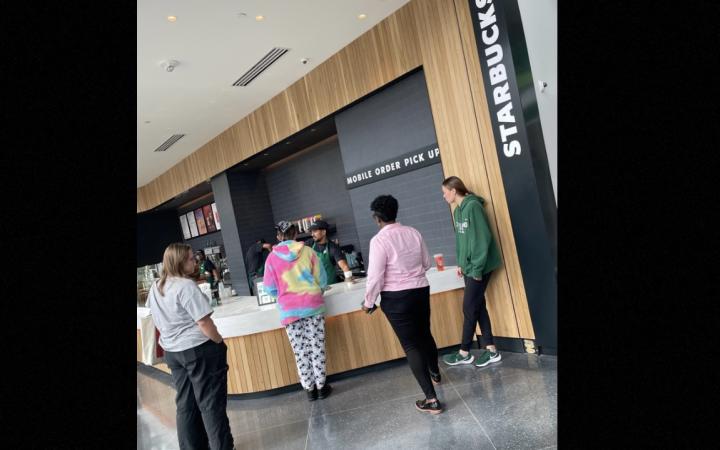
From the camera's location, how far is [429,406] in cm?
345

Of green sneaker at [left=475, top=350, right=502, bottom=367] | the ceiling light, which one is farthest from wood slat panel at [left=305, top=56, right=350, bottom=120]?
green sneaker at [left=475, top=350, right=502, bottom=367]

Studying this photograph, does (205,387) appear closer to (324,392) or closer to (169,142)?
(324,392)

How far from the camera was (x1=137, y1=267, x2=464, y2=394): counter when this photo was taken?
4527 mm

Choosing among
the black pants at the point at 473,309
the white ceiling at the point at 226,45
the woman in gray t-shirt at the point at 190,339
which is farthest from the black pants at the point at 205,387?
the white ceiling at the point at 226,45

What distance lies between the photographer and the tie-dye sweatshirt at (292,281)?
4160 millimetres

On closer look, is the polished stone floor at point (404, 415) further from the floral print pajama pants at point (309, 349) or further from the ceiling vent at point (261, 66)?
the ceiling vent at point (261, 66)

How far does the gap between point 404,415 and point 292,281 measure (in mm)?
1407

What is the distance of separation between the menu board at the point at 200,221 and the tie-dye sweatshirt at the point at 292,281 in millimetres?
9279

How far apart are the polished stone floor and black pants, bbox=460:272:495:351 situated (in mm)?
218

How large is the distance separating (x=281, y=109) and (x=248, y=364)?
3.94 metres

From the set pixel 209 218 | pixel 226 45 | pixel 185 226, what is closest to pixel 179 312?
pixel 226 45
